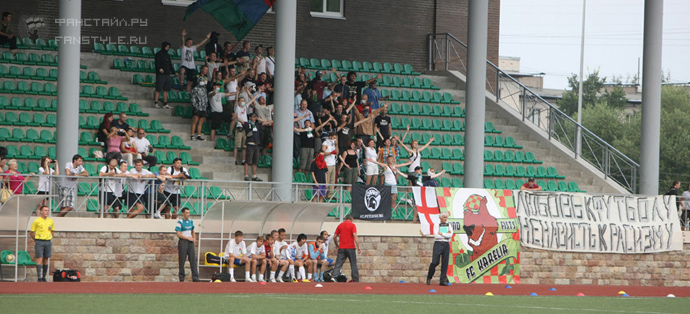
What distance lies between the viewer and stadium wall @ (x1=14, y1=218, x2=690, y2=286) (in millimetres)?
18859

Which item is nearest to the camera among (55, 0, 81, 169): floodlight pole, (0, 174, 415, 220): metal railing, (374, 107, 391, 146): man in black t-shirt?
(0, 174, 415, 220): metal railing

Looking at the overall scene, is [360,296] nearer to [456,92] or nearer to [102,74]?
[102,74]

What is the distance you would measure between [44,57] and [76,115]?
6.62 metres

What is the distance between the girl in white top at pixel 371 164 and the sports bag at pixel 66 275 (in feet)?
26.1

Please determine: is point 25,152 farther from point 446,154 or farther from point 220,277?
point 446,154

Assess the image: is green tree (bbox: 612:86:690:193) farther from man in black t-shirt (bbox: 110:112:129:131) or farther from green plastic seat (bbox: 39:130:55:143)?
green plastic seat (bbox: 39:130:55:143)

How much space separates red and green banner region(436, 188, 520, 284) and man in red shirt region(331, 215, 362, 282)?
94.5 inches

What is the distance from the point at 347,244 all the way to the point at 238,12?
6.84m

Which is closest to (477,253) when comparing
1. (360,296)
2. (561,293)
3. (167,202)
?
(561,293)

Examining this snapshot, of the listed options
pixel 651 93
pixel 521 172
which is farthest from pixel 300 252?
pixel 651 93

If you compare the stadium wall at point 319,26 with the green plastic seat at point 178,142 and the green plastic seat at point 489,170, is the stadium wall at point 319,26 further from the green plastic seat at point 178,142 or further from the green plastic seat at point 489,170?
the green plastic seat at point 489,170

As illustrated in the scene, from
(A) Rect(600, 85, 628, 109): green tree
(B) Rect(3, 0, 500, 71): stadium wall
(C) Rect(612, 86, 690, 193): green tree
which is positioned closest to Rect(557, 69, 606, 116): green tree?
(A) Rect(600, 85, 628, 109): green tree

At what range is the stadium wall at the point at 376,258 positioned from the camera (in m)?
18.9

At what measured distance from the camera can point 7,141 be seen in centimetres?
2183
